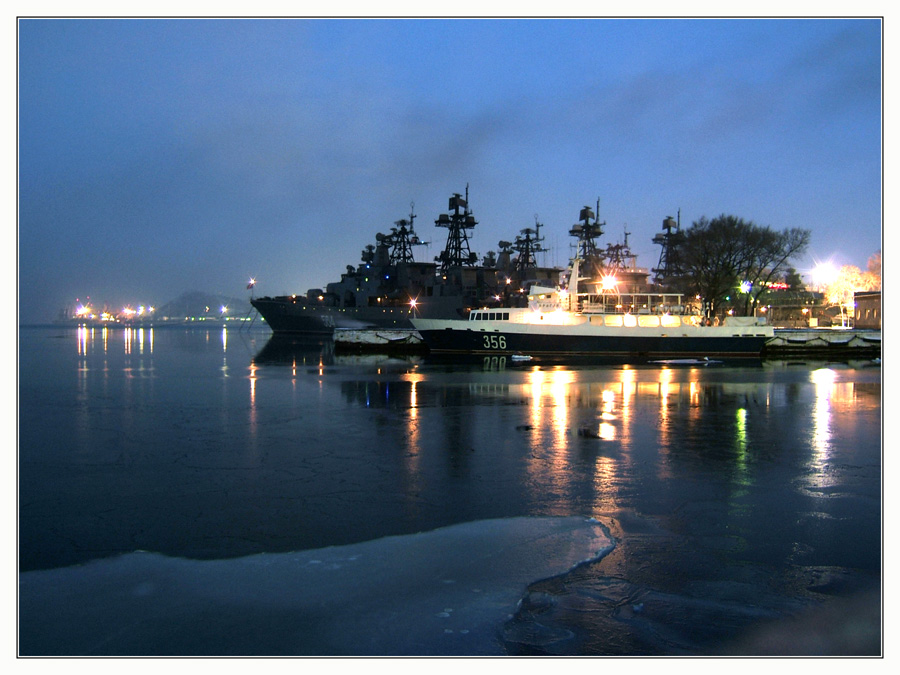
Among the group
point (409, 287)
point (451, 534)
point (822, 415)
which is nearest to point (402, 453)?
point (451, 534)

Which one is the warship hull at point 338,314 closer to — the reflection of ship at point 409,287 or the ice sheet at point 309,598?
the reflection of ship at point 409,287

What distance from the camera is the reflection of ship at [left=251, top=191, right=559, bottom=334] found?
279ft

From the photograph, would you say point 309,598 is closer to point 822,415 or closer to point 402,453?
point 402,453

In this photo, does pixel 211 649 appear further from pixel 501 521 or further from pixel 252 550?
pixel 501 521

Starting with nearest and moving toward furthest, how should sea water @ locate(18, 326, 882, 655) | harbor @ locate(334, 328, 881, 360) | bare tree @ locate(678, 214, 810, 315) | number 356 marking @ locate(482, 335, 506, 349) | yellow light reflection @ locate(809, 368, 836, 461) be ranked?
1. sea water @ locate(18, 326, 882, 655)
2. yellow light reflection @ locate(809, 368, 836, 461)
3. number 356 marking @ locate(482, 335, 506, 349)
4. harbor @ locate(334, 328, 881, 360)
5. bare tree @ locate(678, 214, 810, 315)

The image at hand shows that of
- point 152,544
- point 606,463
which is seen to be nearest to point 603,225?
point 606,463

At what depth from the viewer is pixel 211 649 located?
5.09 metres

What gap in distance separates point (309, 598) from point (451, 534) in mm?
2128

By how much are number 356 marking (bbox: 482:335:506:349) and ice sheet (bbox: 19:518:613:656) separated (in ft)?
116

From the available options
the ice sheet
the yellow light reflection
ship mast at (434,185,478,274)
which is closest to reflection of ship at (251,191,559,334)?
ship mast at (434,185,478,274)

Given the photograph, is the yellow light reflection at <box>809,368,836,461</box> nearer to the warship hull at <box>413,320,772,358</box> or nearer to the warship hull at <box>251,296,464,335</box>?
the warship hull at <box>413,320,772,358</box>

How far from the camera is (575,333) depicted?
42250 mm

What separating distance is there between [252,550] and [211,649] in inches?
78.5

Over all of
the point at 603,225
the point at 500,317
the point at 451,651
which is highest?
the point at 603,225
